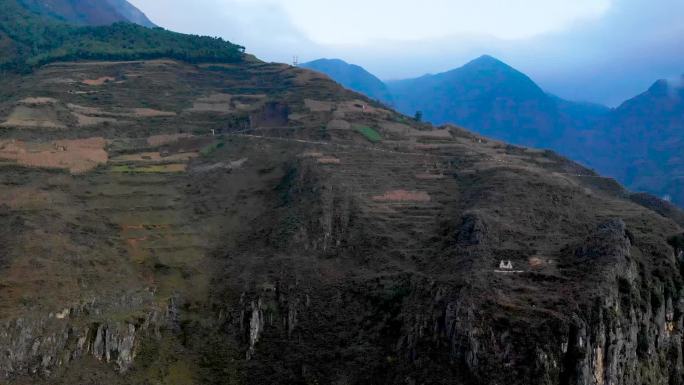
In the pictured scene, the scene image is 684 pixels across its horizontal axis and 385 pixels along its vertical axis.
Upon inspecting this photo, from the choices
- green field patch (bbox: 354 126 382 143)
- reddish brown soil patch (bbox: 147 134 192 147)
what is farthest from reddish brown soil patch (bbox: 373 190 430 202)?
reddish brown soil patch (bbox: 147 134 192 147)

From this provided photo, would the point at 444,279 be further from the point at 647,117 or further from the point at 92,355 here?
the point at 647,117

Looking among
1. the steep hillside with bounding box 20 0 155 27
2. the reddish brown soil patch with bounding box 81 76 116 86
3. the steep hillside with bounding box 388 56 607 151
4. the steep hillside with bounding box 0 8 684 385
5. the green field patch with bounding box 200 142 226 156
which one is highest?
the steep hillside with bounding box 20 0 155 27

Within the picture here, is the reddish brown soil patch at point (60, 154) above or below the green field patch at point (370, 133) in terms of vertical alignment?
below

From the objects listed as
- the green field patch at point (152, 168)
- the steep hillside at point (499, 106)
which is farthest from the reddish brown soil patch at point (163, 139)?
the steep hillside at point (499, 106)

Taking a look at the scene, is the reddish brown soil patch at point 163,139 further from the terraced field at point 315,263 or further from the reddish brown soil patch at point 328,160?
the reddish brown soil patch at point 328,160

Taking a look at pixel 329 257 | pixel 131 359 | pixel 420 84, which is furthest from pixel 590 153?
pixel 131 359

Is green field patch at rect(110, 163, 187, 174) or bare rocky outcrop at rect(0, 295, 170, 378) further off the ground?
green field patch at rect(110, 163, 187, 174)

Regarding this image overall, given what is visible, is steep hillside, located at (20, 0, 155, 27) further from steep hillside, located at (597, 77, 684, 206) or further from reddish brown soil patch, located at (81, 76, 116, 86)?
steep hillside, located at (597, 77, 684, 206)

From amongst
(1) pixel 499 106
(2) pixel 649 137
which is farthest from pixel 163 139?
(2) pixel 649 137
